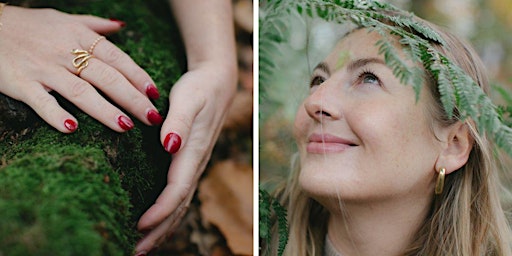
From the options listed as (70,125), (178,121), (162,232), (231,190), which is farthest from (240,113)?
(70,125)

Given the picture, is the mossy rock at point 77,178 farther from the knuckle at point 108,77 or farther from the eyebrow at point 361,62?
the eyebrow at point 361,62

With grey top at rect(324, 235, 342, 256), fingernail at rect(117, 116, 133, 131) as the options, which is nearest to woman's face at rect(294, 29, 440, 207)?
grey top at rect(324, 235, 342, 256)

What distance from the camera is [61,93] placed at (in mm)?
1270

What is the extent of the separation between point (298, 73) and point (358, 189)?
64 cm

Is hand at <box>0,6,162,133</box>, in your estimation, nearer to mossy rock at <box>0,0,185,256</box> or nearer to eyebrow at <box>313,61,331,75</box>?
mossy rock at <box>0,0,185,256</box>

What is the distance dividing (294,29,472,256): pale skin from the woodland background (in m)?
0.28

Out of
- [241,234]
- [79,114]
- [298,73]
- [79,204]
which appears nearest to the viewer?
[79,204]

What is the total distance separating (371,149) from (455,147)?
0.72 feet

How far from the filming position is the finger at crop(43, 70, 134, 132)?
1.26 meters

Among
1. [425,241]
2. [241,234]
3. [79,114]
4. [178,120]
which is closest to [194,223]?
[241,234]

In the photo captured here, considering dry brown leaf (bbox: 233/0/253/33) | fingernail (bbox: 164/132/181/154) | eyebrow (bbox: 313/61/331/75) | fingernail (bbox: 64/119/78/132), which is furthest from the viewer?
dry brown leaf (bbox: 233/0/253/33)

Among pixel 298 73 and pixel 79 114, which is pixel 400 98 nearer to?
pixel 298 73

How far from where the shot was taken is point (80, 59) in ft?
4.35

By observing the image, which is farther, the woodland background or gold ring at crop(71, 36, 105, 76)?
the woodland background
